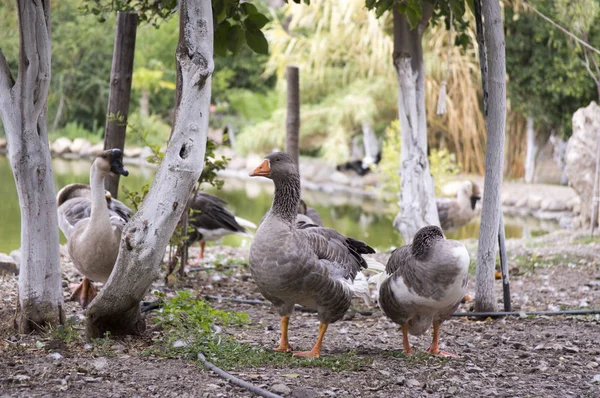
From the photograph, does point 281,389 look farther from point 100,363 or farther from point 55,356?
point 55,356

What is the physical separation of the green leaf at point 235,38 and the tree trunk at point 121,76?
1.78 metres

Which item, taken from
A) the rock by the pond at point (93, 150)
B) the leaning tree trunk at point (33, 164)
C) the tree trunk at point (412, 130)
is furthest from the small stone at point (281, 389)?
the rock by the pond at point (93, 150)

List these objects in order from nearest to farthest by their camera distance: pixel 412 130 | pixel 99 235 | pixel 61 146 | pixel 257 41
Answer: pixel 257 41 → pixel 99 235 → pixel 412 130 → pixel 61 146

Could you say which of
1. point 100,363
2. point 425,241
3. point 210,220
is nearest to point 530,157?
point 210,220

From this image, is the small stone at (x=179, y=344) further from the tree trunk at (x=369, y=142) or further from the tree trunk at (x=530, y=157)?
the tree trunk at (x=369, y=142)

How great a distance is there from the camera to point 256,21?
5.12 meters

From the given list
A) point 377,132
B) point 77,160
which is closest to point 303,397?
point 377,132

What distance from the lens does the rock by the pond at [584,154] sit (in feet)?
43.1

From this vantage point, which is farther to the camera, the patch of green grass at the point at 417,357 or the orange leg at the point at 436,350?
the orange leg at the point at 436,350

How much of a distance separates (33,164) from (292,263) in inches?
66.9

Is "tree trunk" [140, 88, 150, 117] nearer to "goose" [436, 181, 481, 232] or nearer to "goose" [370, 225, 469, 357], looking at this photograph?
"goose" [436, 181, 481, 232]

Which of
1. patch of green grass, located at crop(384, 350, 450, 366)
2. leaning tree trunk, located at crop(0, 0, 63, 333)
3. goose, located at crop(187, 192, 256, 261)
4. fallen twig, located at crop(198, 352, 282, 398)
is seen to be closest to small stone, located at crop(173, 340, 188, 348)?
fallen twig, located at crop(198, 352, 282, 398)

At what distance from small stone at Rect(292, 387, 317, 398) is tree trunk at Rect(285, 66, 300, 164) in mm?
5891

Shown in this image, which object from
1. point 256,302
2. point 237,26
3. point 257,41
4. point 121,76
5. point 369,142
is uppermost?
point 237,26
